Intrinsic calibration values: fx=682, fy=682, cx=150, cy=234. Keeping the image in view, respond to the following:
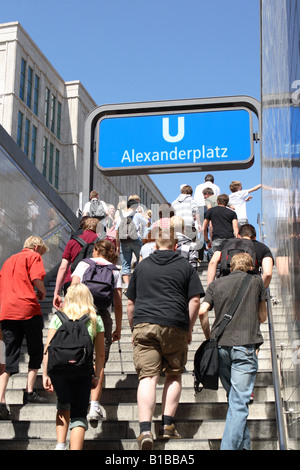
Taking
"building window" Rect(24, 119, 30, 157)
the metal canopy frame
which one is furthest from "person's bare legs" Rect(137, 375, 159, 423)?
"building window" Rect(24, 119, 30, 157)

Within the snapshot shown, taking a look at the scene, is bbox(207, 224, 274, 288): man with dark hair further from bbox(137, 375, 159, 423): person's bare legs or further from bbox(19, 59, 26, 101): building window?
bbox(19, 59, 26, 101): building window

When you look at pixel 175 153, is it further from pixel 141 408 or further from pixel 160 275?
pixel 141 408

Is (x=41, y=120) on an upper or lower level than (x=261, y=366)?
upper

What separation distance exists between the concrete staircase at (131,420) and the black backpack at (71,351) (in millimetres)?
782

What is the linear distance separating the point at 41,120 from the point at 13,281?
5448 centimetres

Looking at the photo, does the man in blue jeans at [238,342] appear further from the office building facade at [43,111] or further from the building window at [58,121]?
the building window at [58,121]

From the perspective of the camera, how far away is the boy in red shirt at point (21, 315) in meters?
6.23

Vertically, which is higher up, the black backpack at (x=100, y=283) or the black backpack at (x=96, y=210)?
the black backpack at (x=96, y=210)

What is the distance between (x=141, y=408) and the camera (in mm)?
4953

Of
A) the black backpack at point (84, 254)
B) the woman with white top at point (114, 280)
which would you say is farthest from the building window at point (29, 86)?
the woman with white top at point (114, 280)

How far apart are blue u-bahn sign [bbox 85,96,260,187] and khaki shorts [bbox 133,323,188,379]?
594 centimetres
